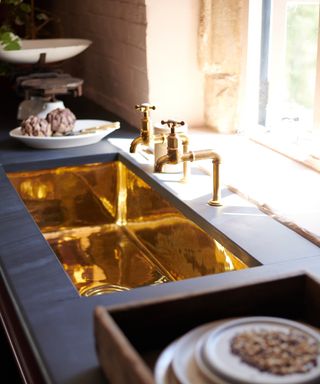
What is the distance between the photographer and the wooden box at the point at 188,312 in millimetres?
832

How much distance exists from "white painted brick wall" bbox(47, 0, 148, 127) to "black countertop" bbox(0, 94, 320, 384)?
0.82 metres

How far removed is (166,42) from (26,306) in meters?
1.28

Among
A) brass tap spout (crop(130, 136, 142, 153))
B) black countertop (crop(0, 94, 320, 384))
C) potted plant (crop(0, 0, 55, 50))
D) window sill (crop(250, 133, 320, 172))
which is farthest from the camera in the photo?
potted plant (crop(0, 0, 55, 50))

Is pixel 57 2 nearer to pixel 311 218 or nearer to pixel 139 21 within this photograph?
pixel 139 21

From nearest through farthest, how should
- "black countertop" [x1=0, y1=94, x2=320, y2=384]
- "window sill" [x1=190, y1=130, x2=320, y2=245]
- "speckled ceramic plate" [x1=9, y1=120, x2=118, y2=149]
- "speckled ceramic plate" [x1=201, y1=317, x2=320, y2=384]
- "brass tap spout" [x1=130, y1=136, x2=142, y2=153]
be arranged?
"speckled ceramic plate" [x1=201, y1=317, x2=320, y2=384] → "black countertop" [x1=0, y1=94, x2=320, y2=384] → "window sill" [x1=190, y1=130, x2=320, y2=245] → "brass tap spout" [x1=130, y1=136, x2=142, y2=153] → "speckled ceramic plate" [x1=9, y1=120, x2=118, y2=149]

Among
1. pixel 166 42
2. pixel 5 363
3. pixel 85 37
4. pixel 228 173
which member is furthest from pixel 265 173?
pixel 85 37

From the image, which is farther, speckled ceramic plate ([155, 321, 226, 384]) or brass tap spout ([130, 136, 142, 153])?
brass tap spout ([130, 136, 142, 153])

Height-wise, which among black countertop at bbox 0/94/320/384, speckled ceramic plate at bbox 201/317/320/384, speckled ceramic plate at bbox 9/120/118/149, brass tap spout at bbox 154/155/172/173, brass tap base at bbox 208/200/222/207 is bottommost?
black countertop at bbox 0/94/320/384

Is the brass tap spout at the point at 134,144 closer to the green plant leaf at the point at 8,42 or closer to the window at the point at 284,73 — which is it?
the window at the point at 284,73

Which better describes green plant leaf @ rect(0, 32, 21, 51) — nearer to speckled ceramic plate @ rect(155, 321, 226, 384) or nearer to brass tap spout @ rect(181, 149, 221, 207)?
brass tap spout @ rect(181, 149, 221, 207)

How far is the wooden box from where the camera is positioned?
0.83 m

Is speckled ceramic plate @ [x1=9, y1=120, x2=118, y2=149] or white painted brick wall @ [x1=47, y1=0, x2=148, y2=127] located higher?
white painted brick wall @ [x1=47, y1=0, x2=148, y2=127]

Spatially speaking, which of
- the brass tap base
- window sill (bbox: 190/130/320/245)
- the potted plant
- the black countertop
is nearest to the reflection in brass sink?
the brass tap base

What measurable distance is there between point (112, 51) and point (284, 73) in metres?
0.77
